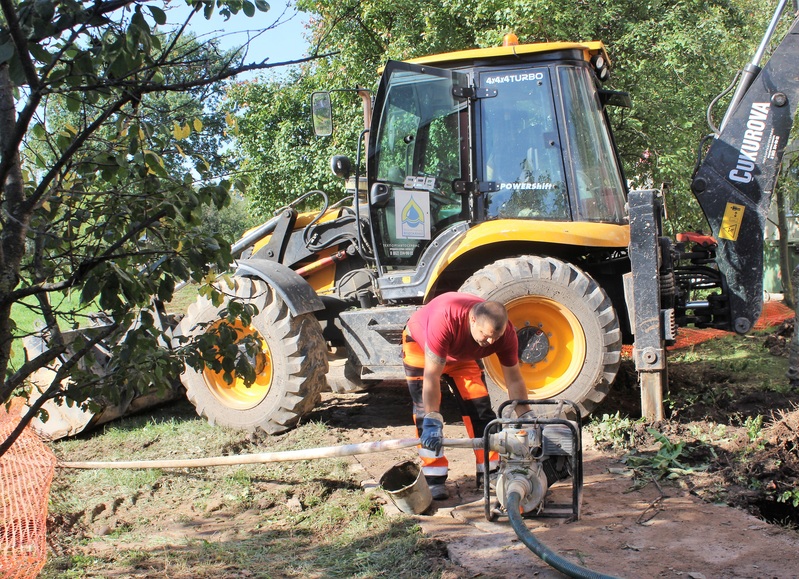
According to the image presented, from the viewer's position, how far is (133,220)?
2.61m

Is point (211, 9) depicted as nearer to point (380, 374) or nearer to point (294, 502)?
point (294, 502)

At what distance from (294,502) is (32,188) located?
298cm

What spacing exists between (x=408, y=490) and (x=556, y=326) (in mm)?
2113

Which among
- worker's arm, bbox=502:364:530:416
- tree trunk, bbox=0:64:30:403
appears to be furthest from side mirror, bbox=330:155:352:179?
tree trunk, bbox=0:64:30:403

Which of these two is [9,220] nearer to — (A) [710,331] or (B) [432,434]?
(B) [432,434]

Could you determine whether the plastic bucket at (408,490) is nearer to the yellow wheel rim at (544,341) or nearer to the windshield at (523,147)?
the yellow wheel rim at (544,341)

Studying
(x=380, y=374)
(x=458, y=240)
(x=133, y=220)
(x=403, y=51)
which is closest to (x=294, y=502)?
(x=380, y=374)

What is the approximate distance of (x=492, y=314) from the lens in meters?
4.32

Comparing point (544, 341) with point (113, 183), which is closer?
point (113, 183)

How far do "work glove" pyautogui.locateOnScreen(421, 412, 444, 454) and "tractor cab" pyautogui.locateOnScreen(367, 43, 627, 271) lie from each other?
6.93 ft

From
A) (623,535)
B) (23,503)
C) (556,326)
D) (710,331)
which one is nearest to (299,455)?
(23,503)

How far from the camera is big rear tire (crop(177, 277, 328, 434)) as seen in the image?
20.2 ft

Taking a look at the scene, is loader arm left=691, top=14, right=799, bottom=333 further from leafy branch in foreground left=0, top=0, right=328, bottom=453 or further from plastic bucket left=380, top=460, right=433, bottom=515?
leafy branch in foreground left=0, top=0, right=328, bottom=453

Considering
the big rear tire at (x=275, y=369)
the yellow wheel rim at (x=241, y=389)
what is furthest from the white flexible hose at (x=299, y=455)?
the yellow wheel rim at (x=241, y=389)
